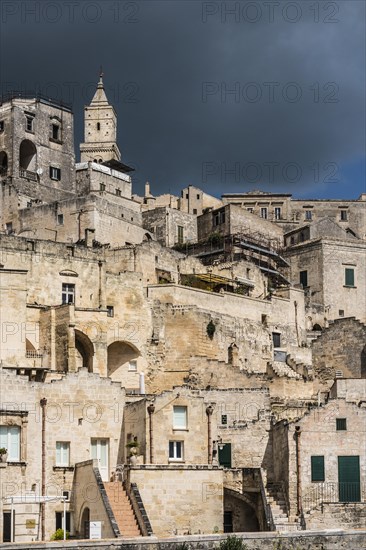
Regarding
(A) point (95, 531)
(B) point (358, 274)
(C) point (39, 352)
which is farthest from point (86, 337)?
(B) point (358, 274)

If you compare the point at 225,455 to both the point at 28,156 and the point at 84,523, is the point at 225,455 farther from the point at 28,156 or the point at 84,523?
the point at 28,156

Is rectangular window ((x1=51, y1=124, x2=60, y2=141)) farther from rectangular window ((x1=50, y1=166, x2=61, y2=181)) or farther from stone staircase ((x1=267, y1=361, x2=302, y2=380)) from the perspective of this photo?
stone staircase ((x1=267, y1=361, x2=302, y2=380))

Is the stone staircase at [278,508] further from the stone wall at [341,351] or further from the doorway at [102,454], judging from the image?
the stone wall at [341,351]

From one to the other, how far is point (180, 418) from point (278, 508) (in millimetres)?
5446

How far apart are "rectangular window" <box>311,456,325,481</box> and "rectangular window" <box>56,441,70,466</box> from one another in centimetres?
1014

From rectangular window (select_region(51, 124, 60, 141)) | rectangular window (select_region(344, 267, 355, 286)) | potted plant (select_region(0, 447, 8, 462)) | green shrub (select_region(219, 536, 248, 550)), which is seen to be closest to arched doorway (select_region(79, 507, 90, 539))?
potted plant (select_region(0, 447, 8, 462))

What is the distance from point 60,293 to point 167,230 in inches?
994

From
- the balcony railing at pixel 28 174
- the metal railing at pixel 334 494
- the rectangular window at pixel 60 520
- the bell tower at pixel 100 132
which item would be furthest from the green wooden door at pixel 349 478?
the bell tower at pixel 100 132

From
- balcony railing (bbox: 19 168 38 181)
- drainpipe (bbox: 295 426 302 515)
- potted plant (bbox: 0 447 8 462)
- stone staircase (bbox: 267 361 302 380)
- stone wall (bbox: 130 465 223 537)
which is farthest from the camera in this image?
balcony railing (bbox: 19 168 38 181)

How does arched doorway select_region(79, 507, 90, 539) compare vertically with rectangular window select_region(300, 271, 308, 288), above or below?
below

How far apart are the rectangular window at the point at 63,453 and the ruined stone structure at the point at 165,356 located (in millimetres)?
67

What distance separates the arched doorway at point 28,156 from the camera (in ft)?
258

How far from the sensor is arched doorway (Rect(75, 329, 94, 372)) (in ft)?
190

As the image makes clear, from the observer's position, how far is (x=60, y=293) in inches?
2368
